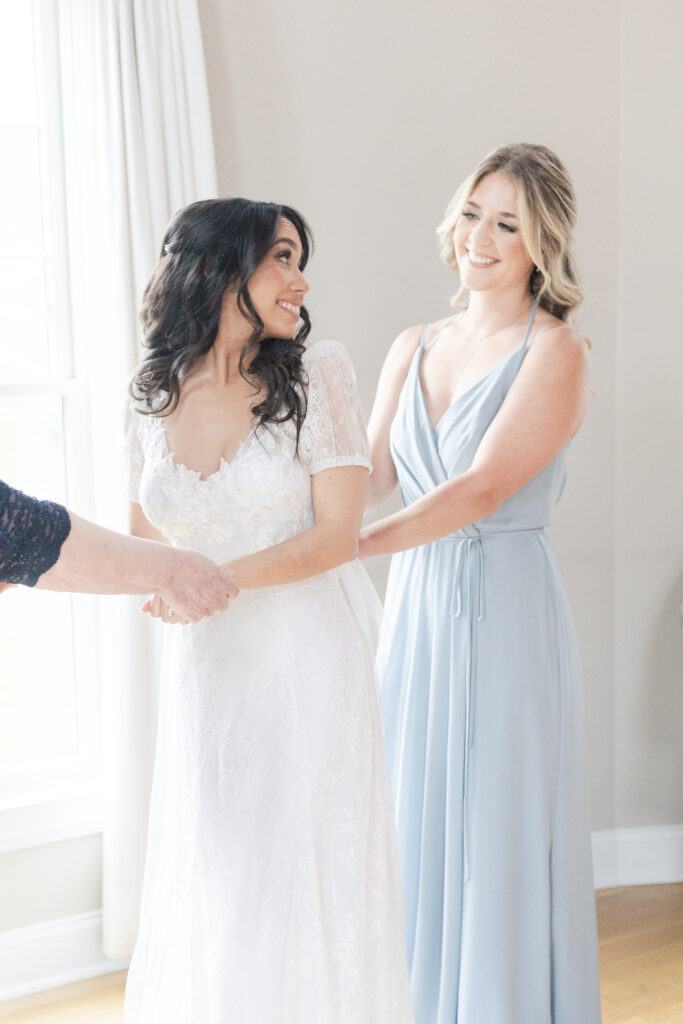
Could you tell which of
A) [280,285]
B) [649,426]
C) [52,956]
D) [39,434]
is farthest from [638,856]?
[280,285]

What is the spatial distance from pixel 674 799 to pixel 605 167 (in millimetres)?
2118

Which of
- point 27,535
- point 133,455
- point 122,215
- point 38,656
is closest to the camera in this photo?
point 27,535

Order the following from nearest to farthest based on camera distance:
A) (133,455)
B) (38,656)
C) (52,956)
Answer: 1. (133,455)
2. (52,956)
3. (38,656)

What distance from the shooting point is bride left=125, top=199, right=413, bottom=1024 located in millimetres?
1895

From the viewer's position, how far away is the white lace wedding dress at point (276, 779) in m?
1.88

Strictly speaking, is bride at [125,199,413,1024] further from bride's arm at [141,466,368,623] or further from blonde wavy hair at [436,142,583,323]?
blonde wavy hair at [436,142,583,323]

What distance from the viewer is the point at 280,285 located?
2.00 m

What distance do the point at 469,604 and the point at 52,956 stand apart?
5.41 ft

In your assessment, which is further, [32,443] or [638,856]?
[638,856]

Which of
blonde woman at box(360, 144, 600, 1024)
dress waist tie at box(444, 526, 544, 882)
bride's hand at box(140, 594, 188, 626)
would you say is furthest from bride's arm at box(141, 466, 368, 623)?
dress waist tie at box(444, 526, 544, 882)

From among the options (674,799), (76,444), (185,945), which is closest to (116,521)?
(76,444)

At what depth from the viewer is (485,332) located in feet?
8.45

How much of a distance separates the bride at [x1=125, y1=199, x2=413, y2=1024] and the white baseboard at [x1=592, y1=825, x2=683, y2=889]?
1.83 m

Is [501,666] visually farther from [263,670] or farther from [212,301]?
[212,301]
